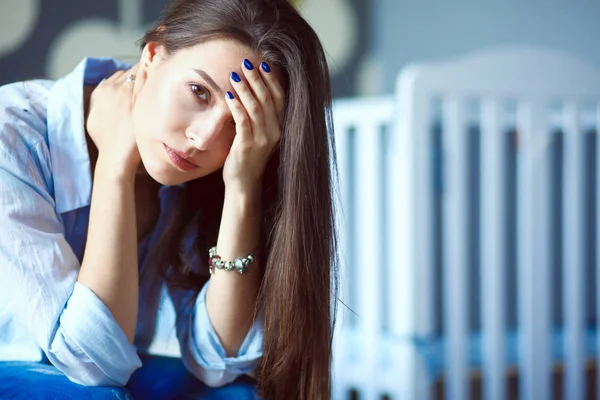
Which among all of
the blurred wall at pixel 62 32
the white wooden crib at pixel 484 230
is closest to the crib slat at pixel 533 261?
the white wooden crib at pixel 484 230

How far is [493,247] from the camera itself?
1384 millimetres

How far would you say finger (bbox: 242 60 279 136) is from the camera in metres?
0.81

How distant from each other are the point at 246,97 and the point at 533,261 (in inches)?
34.7

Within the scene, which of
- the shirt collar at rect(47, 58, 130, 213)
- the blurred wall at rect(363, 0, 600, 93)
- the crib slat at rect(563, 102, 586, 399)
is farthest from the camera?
the blurred wall at rect(363, 0, 600, 93)

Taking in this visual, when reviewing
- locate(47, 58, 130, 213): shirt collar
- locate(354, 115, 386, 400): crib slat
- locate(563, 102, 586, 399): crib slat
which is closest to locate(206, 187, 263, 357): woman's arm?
locate(47, 58, 130, 213): shirt collar

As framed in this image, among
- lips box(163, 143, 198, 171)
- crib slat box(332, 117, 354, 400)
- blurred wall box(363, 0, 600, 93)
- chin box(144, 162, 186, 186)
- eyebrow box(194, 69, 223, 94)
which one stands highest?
blurred wall box(363, 0, 600, 93)

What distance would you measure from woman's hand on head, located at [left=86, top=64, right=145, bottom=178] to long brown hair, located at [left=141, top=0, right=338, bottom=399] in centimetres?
8

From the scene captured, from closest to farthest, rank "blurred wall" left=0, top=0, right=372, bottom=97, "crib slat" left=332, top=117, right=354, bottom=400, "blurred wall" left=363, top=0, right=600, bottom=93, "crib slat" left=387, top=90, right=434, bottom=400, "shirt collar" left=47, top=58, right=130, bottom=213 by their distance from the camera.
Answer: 1. "shirt collar" left=47, top=58, right=130, bottom=213
2. "crib slat" left=387, top=90, right=434, bottom=400
3. "crib slat" left=332, top=117, right=354, bottom=400
4. "blurred wall" left=0, top=0, right=372, bottom=97
5. "blurred wall" left=363, top=0, right=600, bottom=93

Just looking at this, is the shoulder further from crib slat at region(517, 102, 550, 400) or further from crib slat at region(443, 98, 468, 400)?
crib slat at region(517, 102, 550, 400)

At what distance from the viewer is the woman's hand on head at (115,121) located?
2.82 ft

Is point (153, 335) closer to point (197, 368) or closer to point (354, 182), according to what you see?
point (197, 368)

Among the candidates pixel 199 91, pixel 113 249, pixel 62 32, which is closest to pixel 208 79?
pixel 199 91

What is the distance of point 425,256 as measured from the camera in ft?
4.42

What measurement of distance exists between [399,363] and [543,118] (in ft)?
2.03
